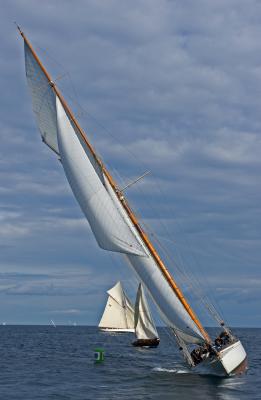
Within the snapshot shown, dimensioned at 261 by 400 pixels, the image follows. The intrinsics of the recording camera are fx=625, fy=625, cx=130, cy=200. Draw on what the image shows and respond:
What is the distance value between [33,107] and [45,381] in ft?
67.2

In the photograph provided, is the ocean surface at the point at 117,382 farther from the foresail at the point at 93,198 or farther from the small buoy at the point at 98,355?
the foresail at the point at 93,198

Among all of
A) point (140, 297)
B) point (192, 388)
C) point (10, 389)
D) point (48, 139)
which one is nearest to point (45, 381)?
point (10, 389)

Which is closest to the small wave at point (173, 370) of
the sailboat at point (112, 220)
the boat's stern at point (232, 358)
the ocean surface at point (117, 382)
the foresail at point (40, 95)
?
the ocean surface at point (117, 382)

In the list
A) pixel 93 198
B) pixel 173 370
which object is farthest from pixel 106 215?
pixel 173 370

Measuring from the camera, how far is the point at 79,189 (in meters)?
41.9

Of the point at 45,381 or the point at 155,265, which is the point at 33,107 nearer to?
the point at 155,265

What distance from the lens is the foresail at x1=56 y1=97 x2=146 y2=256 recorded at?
4091 cm

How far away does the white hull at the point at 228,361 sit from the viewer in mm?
44531

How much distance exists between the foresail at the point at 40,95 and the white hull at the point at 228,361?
20424 mm

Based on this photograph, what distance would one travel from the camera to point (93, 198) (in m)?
41.4

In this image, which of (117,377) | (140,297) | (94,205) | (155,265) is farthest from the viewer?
(140,297)

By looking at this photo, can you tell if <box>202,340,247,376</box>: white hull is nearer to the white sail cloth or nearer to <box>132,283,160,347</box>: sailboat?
the white sail cloth

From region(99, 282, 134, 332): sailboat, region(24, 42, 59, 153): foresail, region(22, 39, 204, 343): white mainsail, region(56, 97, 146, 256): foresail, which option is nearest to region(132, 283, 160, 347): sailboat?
region(99, 282, 134, 332): sailboat

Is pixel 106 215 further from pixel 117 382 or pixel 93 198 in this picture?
pixel 117 382
